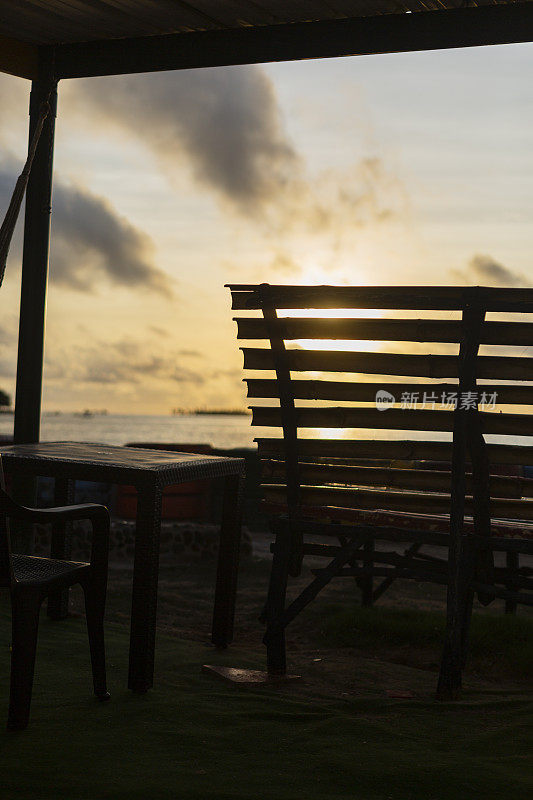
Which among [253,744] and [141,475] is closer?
[253,744]

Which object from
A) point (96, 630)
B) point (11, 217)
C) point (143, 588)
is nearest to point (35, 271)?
point (11, 217)

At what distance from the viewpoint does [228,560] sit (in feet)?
14.2

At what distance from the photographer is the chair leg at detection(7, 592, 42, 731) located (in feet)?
9.08

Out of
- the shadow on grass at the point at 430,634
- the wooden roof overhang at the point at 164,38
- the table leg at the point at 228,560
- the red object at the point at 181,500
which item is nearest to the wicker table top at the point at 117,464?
the table leg at the point at 228,560

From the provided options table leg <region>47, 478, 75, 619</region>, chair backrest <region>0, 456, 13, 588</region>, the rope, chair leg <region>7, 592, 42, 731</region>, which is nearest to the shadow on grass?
table leg <region>47, 478, 75, 619</region>

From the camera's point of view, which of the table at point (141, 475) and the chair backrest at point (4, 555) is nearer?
the chair backrest at point (4, 555)

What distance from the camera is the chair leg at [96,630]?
10.2 ft

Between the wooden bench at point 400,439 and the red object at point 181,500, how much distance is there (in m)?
6.39

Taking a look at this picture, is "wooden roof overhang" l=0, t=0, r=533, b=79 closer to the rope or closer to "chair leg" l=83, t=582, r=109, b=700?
the rope

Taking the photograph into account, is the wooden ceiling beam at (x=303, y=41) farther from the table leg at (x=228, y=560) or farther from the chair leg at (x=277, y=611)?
the chair leg at (x=277, y=611)

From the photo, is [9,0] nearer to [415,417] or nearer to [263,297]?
[263,297]

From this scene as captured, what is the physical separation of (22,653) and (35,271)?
333cm

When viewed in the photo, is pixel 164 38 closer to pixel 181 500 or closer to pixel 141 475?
pixel 141 475

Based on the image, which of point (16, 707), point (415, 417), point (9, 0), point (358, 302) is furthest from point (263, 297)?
point (9, 0)
